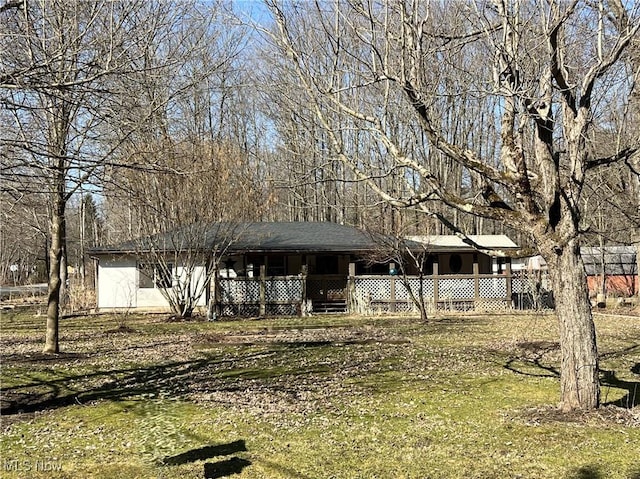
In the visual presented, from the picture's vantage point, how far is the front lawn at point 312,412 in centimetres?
476

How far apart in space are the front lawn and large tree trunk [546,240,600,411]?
316 millimetres

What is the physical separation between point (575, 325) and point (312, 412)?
9.15 feet

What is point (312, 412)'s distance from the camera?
6.46m

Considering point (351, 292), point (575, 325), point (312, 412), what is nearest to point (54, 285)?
point (312, 412)

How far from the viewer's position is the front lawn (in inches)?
188

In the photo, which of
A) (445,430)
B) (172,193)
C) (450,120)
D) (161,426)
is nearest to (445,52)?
(450,120)

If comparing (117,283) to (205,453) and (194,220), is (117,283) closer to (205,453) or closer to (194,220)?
(194,220)

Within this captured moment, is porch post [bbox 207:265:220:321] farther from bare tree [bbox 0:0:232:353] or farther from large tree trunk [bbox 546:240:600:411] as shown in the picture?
large tree trunk [bbox 546:240:600:411]

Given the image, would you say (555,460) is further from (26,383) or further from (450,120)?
(26,383)

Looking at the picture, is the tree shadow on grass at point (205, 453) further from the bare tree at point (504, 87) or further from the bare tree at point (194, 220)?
→ the bare tree at point (194, 220)

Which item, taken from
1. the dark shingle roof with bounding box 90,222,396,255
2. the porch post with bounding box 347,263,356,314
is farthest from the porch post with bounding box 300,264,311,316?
the porch post with bounding box 347,263,356,314

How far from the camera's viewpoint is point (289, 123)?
870 cm

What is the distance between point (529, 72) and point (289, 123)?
3.52 metres

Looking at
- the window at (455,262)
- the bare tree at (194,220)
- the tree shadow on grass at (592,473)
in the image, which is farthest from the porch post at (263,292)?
the tree shadow on grass at (592,473)
